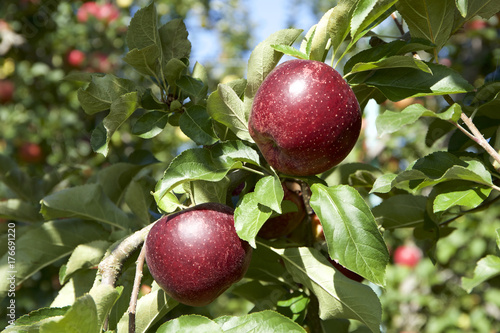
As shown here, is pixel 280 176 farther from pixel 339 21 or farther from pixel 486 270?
pixel 486 270

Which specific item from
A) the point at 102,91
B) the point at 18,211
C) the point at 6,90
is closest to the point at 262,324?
the point at 102,91

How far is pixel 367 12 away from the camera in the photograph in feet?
2.37

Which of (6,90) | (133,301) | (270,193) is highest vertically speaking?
(270,193)

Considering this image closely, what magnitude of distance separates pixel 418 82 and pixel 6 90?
11.5 feet

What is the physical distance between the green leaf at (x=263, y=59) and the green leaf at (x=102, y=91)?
0.78 feet

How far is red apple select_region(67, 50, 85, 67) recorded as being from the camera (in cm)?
319

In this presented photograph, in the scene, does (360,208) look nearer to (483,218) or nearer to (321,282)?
(321,282)

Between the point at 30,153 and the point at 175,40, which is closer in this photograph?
the point at 175,40

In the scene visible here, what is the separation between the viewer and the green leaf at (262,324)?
2.14 ft

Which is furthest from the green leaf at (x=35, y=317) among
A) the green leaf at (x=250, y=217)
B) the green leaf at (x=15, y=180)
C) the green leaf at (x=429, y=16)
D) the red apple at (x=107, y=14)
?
the red apple at (x=107, y=14)

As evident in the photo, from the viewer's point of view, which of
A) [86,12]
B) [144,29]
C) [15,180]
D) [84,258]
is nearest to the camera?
[144,29]

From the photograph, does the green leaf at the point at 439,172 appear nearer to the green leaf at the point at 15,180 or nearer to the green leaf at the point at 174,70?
the green leaf at the point at 174,70

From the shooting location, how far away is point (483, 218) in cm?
299

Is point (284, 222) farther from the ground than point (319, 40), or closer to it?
closer to it
